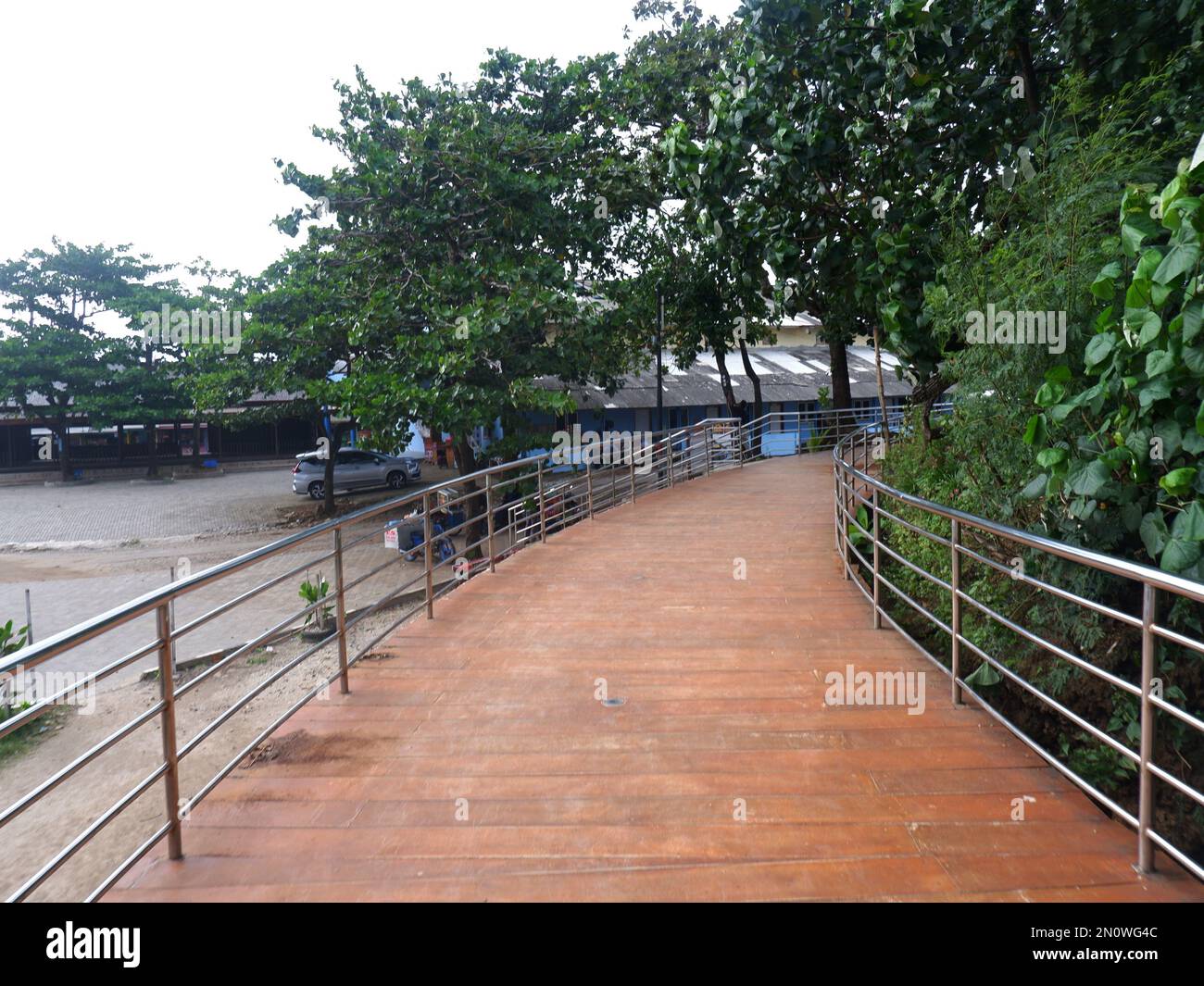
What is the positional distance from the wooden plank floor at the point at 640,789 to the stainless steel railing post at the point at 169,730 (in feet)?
0.29

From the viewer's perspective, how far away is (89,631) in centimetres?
252

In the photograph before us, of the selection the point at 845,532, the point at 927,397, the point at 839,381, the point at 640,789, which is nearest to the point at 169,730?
the point at 640,789

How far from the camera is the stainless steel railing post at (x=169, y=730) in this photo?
2922mm

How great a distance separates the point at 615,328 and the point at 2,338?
2473 cm

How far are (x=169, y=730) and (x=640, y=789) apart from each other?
1.70 m

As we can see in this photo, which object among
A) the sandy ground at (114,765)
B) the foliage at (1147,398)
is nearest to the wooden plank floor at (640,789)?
the foliage at (1147,398)

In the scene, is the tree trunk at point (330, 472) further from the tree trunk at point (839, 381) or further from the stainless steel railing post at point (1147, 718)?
the stainless steel railing post at point (1147, 718)

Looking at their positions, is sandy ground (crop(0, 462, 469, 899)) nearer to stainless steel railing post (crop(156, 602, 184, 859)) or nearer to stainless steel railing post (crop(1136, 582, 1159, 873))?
stainless steel railing post (crop(156, 602, 184, 859))

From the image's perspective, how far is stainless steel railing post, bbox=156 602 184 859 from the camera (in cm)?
292

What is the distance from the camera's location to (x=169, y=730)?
115 inches

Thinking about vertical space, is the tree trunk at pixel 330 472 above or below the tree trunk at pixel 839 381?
below

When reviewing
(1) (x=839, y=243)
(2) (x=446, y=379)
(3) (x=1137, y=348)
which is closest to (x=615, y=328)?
(2) (x=446, y=379)

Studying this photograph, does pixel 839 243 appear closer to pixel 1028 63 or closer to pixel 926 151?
pixel 926 151

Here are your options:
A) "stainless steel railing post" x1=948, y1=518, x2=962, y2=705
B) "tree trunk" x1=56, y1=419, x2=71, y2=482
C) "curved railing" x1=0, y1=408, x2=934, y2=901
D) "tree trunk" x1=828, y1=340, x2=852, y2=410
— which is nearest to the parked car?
"curved railing" x1=0, y1=408, x2=934, y2=901
